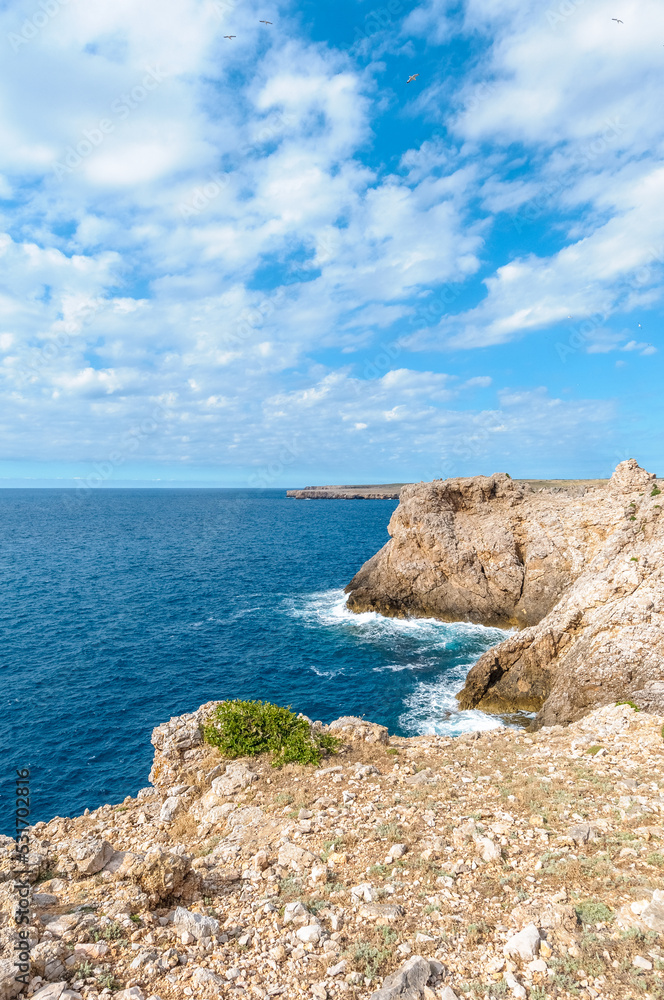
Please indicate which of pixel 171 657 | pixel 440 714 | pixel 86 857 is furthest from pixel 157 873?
pixel 171 657

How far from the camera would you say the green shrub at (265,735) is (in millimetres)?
13969

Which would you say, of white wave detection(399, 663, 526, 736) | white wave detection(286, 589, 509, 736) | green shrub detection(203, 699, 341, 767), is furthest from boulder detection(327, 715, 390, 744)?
white wave detection(286, 589, 509, 736)

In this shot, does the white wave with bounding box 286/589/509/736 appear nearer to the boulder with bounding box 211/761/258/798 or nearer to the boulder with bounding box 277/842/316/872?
the boulder with bounding box 211/761/258/798

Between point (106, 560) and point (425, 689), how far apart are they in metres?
61.7

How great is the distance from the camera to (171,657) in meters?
40.7

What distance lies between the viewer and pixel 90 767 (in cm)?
2680

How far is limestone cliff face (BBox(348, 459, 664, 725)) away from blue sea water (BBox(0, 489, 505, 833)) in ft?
9.85

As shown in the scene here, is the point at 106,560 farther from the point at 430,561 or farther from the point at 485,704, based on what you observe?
the point at 485,704

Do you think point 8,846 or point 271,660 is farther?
point 271,660

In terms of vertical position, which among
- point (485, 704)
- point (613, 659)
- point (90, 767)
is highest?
point (613, 659)

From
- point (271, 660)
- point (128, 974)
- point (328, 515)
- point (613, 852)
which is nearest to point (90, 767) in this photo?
point (271, 660)

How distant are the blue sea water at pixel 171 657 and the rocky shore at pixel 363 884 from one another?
630 inches

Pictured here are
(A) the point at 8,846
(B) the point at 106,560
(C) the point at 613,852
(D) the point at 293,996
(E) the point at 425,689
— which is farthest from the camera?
(B) the point at 106,560

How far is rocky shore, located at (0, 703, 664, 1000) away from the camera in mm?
6625
